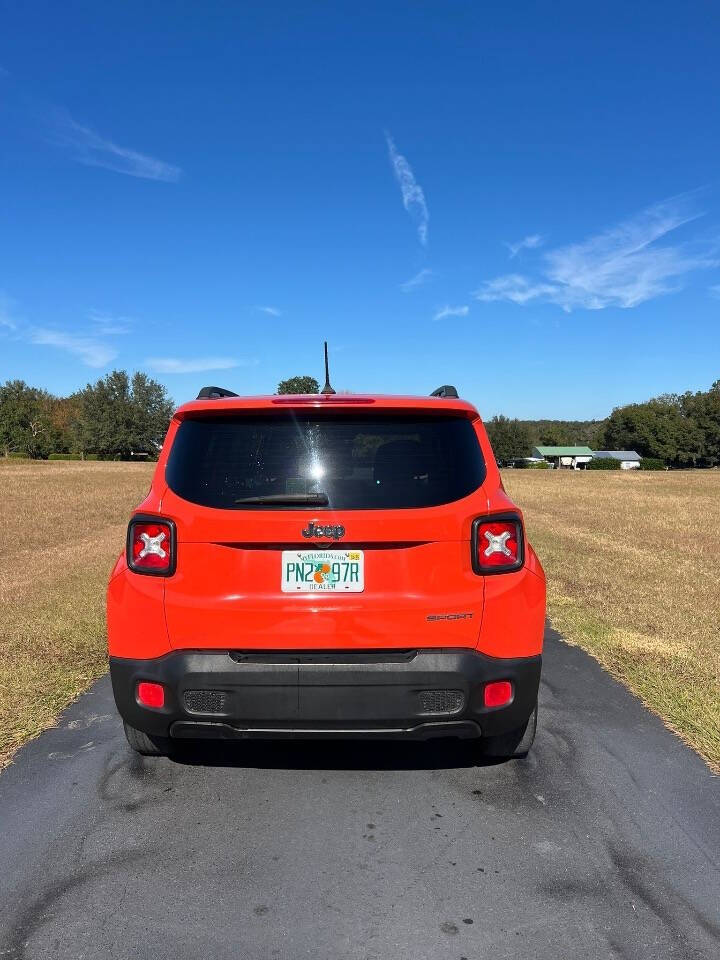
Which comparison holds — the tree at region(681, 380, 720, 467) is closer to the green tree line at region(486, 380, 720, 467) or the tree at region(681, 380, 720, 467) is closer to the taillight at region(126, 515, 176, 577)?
the green tree line at region(486, 380, 720, 467)

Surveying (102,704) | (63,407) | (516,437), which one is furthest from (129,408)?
(102,704)

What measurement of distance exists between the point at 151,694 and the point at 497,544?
5.34 ft

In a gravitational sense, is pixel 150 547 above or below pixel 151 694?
above

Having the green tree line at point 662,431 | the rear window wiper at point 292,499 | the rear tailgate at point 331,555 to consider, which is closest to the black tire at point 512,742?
the rear tailgate at point 331,555

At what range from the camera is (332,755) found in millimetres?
3422

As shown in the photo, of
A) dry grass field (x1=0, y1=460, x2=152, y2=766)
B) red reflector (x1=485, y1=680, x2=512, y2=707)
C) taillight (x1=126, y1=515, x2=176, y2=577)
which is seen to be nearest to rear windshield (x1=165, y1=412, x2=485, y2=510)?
taillight (x1=126, y1=515, x2=176, y2=577)

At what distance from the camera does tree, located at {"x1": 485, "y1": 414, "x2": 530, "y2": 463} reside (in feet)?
424

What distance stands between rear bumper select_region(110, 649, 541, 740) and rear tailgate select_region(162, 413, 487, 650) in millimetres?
66

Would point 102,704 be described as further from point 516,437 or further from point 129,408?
point 516,437

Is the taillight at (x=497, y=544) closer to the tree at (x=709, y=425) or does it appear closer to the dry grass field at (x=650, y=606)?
the dry grass field at (x=650, y=606)

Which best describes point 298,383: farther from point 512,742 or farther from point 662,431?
point 512,742


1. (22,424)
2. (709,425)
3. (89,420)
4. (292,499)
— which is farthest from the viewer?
(709,425)

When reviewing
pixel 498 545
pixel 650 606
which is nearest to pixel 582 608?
pixel 650 606

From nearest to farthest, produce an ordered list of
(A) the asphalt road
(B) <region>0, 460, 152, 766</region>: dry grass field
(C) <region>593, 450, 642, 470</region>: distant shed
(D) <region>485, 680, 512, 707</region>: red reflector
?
(A) the asphalt road < (D) <region>485, 680, 512, 707</region>: red reflector < (B) <region>0, 460, 152, 766</region>: dry grass field < (C) <region>593, 450, 642, 470</region>: distant shed
